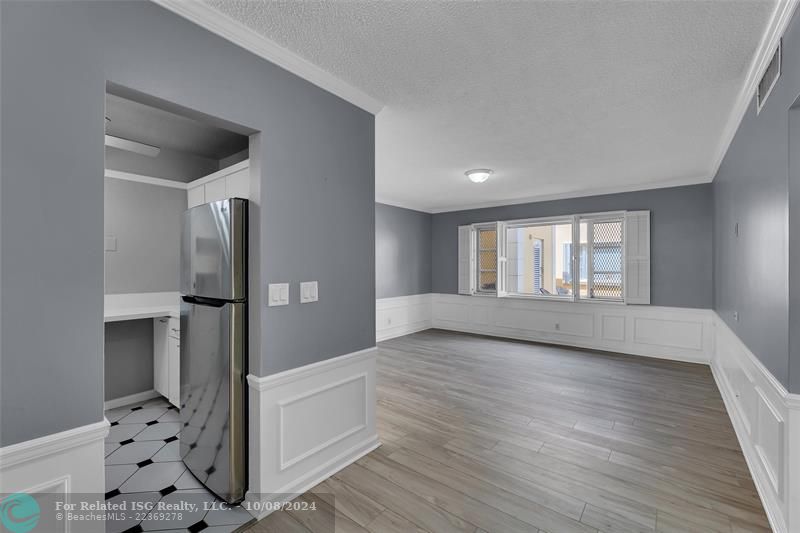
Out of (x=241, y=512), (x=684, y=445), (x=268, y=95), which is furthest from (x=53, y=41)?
(x=684, y=445)

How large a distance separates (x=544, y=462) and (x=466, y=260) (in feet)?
16.2

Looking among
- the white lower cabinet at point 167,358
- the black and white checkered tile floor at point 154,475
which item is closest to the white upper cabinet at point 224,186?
the white lower cabinet at point 167,358

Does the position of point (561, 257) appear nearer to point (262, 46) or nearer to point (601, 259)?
point (601, 259)

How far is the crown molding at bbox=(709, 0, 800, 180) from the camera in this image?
1.65 metres

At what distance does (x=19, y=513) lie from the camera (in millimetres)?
1238

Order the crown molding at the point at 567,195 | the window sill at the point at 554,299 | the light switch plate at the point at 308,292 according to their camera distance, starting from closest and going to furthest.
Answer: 1. the light switch plate at the point at 308,292
2. the crown molding at the point at 567,195
3. the window sill at the point at 554,299

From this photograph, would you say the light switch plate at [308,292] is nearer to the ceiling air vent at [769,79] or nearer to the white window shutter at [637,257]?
the ceiling air vent at [769,79]

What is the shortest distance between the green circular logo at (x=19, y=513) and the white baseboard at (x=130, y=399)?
2.44m

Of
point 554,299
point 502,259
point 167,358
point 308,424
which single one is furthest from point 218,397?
point 554,299

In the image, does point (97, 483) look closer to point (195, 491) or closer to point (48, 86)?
point (195, 491)

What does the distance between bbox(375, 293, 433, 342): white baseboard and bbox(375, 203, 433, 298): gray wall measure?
0.13 meters

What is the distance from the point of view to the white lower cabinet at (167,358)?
129 inches

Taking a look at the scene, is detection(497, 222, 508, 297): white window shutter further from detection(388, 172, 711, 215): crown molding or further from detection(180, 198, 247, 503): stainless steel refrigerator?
detection(180, 198, 247, 503): stainless steel refrigerator

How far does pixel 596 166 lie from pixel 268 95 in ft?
12.9
